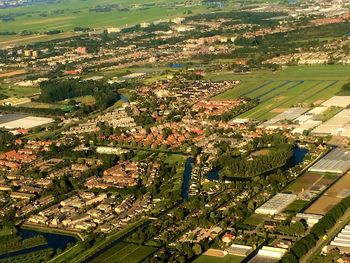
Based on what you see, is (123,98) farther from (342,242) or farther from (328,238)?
(342,242)

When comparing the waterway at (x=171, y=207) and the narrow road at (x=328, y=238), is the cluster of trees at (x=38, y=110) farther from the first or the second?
A: the narrow road at (x=328, y=238)

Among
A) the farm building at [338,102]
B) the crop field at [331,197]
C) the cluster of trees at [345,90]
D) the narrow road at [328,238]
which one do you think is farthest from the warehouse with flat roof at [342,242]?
the cluster of trees at [345,90]

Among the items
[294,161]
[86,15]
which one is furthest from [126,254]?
[86,15]

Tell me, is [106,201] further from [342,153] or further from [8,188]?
[342,153]

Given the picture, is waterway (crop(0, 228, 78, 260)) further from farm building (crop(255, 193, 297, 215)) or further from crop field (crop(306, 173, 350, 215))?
crop field (crop(306, 173, 350, 215))

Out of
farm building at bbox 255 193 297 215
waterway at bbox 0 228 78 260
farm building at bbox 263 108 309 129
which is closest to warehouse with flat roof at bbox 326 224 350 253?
farm building at bbox 255 193 297 215
